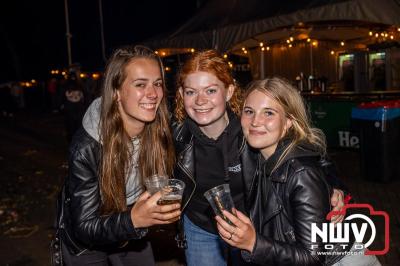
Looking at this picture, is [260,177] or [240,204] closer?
[260,177]

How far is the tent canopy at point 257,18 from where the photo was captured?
21.6 feet

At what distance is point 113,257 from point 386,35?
12421mm

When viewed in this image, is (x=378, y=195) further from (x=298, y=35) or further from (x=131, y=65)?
(x=298, y=35)

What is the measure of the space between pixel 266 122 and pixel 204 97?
0.65 m

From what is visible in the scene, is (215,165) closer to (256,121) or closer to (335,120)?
(256,121)

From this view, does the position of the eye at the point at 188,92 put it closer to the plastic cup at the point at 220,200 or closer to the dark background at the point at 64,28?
the plastic cup at the point at 220,200

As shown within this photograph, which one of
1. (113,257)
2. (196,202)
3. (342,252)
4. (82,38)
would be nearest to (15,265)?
(113,257)

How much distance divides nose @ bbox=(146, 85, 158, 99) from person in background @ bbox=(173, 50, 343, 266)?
1.07 feet

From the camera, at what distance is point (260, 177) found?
94.0 inches

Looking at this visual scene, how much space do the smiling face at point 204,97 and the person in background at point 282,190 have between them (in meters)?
0.42

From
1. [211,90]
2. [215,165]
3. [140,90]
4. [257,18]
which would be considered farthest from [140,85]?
[257,18]

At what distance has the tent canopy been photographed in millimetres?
6574

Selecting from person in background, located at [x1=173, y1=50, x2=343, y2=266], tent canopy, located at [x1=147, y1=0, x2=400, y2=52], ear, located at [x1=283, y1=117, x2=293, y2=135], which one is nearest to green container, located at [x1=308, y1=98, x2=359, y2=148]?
tent canopy, located at [x1=147, y1=0, x2=400, y2=52]

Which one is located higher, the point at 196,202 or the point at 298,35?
the point at 298,35
